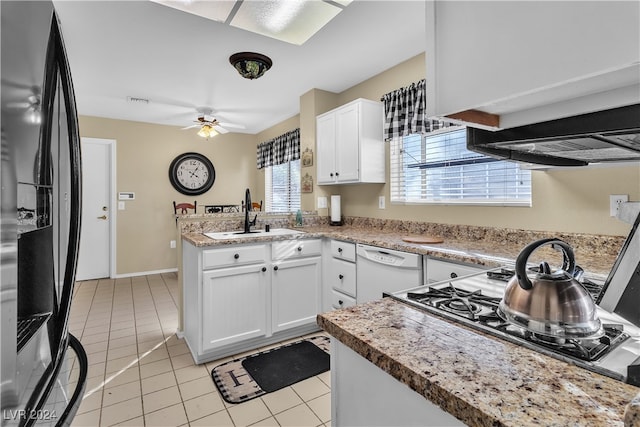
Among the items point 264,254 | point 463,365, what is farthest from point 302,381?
point 463,365

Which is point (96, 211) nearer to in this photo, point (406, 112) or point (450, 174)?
point (406, 112)

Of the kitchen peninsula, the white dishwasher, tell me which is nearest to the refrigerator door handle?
the kitchen peninsula

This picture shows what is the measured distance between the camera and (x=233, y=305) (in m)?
2.35

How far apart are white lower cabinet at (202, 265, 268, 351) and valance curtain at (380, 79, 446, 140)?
1683mm

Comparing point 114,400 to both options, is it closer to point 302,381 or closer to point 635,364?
point 302,381

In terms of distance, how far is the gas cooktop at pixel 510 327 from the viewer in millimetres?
581

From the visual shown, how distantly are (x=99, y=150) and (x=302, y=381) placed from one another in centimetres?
461

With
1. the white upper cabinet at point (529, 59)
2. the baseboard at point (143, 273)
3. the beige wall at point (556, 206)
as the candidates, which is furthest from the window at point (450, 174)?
the baseboard at point (143, 273)

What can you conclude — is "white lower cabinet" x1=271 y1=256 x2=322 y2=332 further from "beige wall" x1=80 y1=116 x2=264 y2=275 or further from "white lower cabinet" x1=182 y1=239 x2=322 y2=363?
"beige wall" x1=80 y1=116 x2=264 y2=275

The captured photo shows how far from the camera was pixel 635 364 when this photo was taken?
515mm

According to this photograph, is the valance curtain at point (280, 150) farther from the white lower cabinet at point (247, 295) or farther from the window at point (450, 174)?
the white lower cabinet at point (247, 295)

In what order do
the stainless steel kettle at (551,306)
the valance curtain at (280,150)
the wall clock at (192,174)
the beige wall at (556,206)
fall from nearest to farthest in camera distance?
the stainless steel kettle at (551,306) < the beige wall at (556,206) < the valance curtain at (280,150) < the wall clock at (192,174)

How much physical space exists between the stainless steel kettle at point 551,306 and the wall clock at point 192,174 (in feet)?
17.6

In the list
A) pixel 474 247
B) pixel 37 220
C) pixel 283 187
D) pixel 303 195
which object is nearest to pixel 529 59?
pixel 37 220
